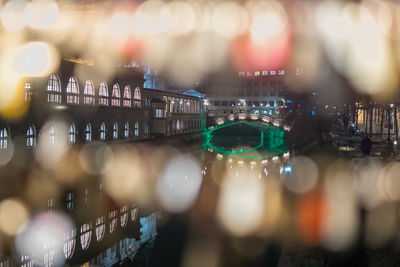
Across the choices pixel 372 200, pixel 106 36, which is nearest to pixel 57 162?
pixel 372 200

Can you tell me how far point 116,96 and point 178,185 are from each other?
19023 millimetres

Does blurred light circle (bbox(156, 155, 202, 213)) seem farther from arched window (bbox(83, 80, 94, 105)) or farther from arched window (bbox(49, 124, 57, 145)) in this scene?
arched window (bbox(83, 80, 94, 105))

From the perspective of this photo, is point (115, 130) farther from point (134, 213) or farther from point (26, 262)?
point (26, 262)

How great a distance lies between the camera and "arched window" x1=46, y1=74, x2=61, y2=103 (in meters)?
34.7

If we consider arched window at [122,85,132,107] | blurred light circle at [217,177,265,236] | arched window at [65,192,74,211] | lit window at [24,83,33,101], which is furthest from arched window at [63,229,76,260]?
arched window at [122,85,132,107]

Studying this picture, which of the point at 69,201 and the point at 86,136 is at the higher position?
the point at 86,136

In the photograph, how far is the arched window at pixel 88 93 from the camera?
4081 cm

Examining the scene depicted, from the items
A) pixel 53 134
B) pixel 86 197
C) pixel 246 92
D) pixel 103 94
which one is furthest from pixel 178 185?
pixel 246 92

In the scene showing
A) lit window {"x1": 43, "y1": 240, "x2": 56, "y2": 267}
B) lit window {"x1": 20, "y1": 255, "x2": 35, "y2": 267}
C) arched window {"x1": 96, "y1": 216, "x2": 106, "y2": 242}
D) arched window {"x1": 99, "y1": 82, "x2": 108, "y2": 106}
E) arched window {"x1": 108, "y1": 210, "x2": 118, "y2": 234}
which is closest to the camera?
lit window {"x1": 20, "y1": 255, "x2": 35, "y2": 267}

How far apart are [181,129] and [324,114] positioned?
31.2m

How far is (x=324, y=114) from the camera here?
151ft

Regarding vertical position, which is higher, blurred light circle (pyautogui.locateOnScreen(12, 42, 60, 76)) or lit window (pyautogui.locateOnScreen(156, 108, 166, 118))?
blurred light circle (pyautogui.locateOnScreen(12, 42, 60, 76))

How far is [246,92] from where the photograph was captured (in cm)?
11031

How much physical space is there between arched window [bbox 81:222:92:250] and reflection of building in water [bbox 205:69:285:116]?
83.8m
